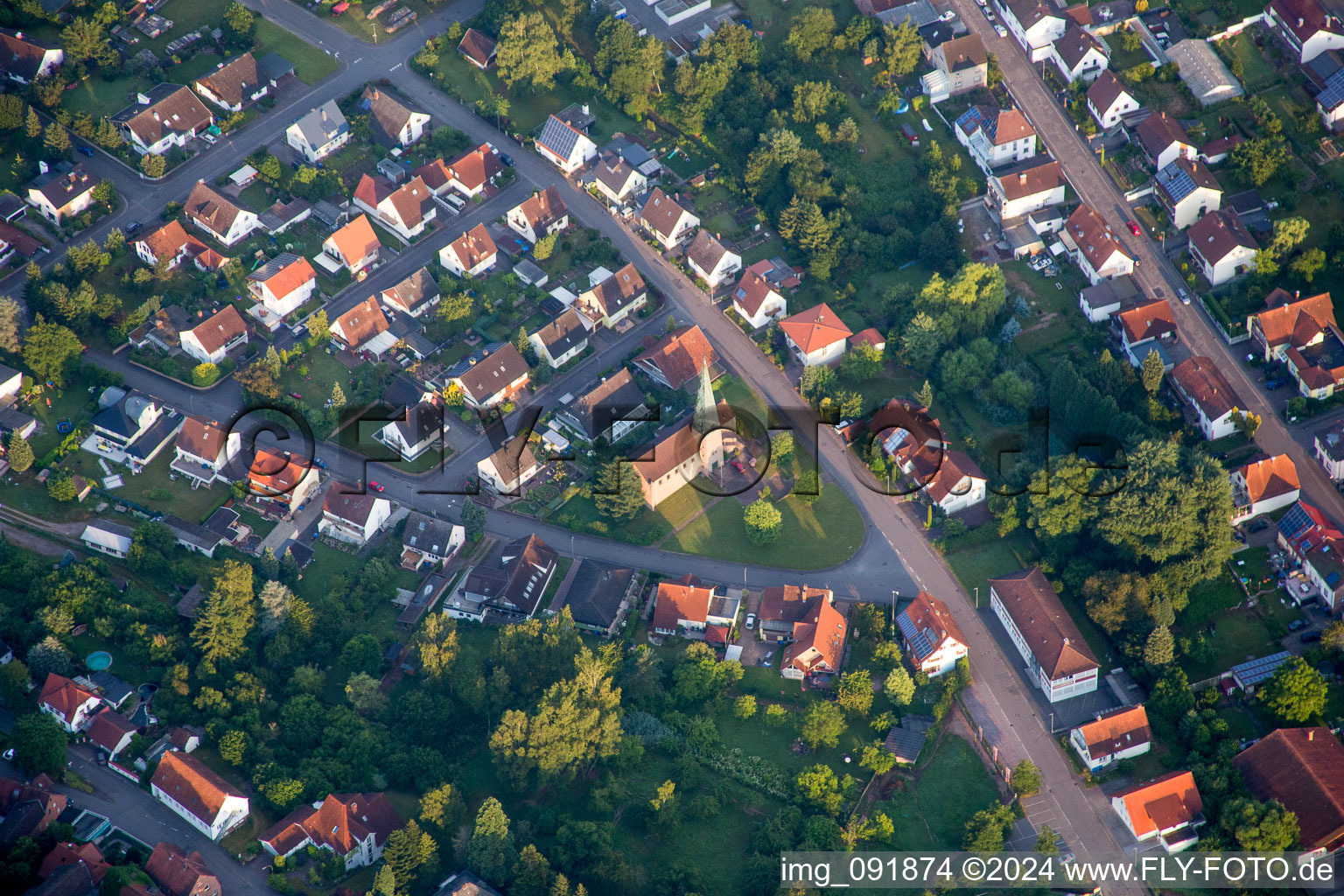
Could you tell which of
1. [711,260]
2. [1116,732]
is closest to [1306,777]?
[1116,732]

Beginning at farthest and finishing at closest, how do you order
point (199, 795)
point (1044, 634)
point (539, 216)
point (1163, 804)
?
point (539, 216)
point (1044, 634)
point (199, 795)
point (1163, 804)

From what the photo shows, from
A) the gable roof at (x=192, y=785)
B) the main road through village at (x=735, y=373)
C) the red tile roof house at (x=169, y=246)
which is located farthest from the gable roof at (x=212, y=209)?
the gable roof at (x=192, y=785)

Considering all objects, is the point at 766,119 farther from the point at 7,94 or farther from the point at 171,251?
the point at 7,94

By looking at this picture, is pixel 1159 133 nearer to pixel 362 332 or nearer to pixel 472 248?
pixel 472 248

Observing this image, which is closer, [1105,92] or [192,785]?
[192,785]

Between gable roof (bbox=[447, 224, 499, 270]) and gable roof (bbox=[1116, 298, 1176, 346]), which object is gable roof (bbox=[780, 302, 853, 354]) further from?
gable roof (bbox=[447, 224, 499, 270])

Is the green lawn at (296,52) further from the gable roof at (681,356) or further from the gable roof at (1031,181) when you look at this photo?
the gable roof at (1031,181)

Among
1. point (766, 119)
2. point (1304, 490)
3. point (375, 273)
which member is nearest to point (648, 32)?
point (766, 119)
